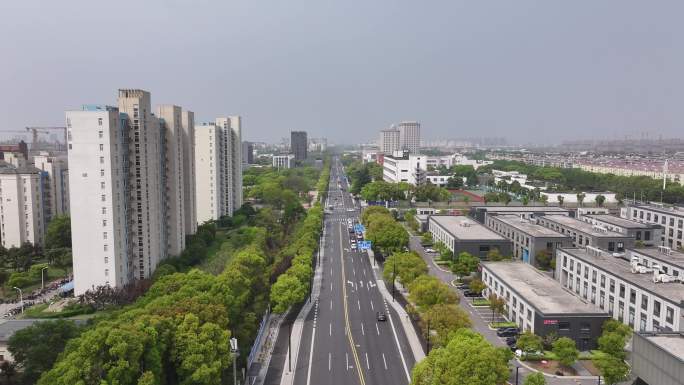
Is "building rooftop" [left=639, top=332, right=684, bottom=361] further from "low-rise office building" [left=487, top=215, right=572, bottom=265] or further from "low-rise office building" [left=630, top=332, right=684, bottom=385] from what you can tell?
"low-rise office building" [left=487, top=215, right=572, bottom=265]

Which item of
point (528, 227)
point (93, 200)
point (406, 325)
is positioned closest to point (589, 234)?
point (528, 227)

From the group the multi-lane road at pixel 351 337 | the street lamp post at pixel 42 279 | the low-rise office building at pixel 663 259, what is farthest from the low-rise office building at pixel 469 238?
the street lamp post at pixel 42 279

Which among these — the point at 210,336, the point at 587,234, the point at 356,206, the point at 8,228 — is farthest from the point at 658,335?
the point at 356,206

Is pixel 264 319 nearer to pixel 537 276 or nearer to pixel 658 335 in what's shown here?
pixel 537 276

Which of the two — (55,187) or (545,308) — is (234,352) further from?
(55,187)

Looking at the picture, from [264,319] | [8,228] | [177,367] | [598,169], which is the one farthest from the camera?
[598,169]

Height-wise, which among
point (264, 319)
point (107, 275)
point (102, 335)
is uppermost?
point (102, 335)
